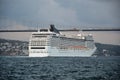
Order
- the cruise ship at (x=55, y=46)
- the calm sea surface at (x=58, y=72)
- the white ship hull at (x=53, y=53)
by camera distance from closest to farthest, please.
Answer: the calm sea surface at (x=58, y=72) → the white ship hull at (x=53, y=53) → the cruise ship at (x=55, y=46)

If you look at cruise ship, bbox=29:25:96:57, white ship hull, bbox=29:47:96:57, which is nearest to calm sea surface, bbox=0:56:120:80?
white ship hull, bbox=29:47:96:57

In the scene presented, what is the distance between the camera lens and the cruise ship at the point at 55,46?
6150cm

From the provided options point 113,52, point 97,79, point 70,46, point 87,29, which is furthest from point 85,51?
point 97,79

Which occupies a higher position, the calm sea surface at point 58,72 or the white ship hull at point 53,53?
the white ship hull at point 53,53

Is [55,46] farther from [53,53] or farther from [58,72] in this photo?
[58,72]

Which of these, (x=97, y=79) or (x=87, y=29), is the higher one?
(x=87, y=29)

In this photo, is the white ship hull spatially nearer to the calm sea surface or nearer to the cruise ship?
the cruise ship

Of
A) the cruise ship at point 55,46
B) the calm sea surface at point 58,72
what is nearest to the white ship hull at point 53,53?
the cruise ship at point 55,46

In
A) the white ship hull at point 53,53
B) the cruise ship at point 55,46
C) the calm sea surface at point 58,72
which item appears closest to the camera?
the calm sea surface at point 58,72

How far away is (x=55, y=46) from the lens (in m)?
63.2

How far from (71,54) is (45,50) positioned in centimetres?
520

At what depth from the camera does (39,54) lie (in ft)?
200

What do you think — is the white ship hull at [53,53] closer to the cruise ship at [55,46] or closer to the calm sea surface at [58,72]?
the cruise ship at [55,46]

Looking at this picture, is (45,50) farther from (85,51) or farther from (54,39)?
(85,51)
